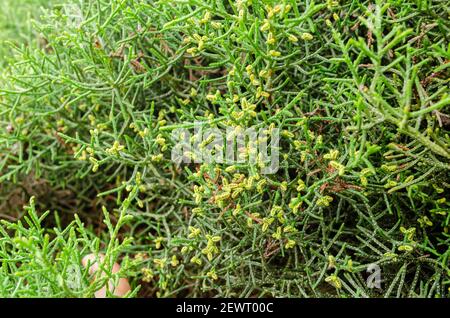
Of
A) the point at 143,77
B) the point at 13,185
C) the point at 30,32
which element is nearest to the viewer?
the point at 143,77

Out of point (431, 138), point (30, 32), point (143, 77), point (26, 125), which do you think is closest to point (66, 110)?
point (26, 125)

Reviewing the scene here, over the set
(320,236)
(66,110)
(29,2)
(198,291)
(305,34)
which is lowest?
(198,291)

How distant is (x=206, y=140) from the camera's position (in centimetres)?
99

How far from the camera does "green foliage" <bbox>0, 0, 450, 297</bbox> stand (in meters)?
0.92

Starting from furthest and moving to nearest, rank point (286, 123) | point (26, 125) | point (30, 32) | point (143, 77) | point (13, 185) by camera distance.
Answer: point (30, 32)
point (13, 185)
point (26, 125)
point (143, 77)
point (286, 123)

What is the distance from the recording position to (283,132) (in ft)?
3.17

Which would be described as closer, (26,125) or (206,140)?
(206,140)

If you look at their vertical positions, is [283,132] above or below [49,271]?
above

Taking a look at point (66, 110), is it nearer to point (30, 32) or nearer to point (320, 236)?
point (30, 32)

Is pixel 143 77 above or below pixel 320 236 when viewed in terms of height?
above

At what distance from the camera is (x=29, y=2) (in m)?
1.60

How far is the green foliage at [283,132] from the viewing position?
3.03 feet
